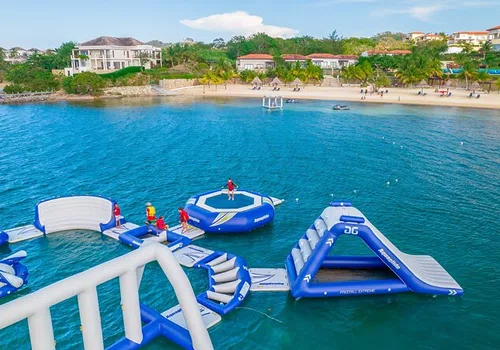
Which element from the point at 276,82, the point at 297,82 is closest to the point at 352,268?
the point at 297,82

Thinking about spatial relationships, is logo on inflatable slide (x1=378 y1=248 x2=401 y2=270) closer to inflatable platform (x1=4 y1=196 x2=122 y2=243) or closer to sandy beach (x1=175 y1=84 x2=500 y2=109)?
inflatable platform (x1=4 y1=196 x2=122 y2=243)

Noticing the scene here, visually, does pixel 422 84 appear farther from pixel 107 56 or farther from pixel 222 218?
pixel 222 218

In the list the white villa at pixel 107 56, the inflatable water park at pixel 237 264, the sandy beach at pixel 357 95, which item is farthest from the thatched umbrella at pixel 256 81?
the inflatable water park at pixel 237 264

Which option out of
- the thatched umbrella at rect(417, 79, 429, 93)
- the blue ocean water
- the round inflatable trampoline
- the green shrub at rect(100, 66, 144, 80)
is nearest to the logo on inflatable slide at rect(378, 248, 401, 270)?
the blue ocean water

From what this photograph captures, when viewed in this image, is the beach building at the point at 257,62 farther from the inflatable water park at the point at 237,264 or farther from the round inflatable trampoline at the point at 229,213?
the inflatable water park at the point at 237,264

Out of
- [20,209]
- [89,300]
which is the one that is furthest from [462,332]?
[20,209]
